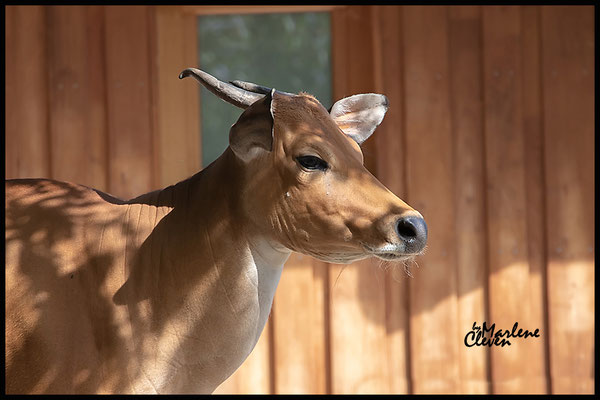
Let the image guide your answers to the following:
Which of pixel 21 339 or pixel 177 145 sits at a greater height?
pixel 177 145

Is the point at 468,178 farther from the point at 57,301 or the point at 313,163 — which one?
the point at 57,301

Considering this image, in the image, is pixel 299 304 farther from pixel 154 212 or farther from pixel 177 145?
pixel 154 212

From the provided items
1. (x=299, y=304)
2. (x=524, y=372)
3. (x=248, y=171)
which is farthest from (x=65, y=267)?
(x=524, y=372)

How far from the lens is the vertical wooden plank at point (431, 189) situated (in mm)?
5301

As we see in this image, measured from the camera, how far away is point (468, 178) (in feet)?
17.5

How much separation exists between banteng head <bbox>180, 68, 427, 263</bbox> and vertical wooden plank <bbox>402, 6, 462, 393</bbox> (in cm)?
263

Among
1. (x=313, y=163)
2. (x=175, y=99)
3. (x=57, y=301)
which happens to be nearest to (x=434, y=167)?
(x=175, y=99)

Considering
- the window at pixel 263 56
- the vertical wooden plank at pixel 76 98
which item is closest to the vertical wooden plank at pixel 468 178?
the window at pixel 263 56

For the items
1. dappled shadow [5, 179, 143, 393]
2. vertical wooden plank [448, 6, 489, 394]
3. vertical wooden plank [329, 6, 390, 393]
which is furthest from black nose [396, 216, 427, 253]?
vertical wooden plank [448, 6, 489, 394]

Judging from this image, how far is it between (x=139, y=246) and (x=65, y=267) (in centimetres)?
27

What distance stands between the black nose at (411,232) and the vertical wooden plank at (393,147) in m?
2.85

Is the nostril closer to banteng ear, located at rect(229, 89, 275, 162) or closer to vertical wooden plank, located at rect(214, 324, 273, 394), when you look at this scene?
banteng ear, located at rect(229, 89, 275, 162)

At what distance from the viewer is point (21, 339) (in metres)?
2.67

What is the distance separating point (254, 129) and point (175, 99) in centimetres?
298
